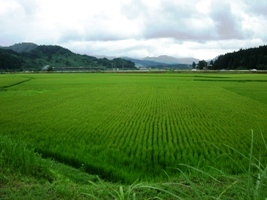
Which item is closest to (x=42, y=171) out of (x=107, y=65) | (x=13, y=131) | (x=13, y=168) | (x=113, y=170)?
(x=13, y=168)

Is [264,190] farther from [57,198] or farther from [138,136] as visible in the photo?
[138,136]

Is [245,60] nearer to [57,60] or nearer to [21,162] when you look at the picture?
[21,162]

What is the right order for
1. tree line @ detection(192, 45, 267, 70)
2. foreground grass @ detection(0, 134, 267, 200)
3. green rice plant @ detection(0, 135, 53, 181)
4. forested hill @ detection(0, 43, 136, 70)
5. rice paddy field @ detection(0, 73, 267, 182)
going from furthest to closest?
1. forested hill @ detection(0, 43, 136, 70)
2. tree line @ detection(192, 45, 267, 70)
3. rice paddy field @ detection(0, 73, 267, 182)
4. green rice plant @ detection(0, 135, 53, 181)
5. foreground grass @ detection(0, 134, 267, 200)

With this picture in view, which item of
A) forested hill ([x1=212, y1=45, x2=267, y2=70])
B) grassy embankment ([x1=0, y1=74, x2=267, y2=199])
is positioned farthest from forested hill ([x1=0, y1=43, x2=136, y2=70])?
grassy embankment ([x1=0, y1=74, x2=267, y2=199])

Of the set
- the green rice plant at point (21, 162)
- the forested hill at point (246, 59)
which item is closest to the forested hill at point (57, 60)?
the forested hill at point (246, 59)

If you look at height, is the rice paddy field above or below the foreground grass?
below

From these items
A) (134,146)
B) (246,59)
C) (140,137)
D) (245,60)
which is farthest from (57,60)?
(134,146)

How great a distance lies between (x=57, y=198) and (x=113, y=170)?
2767mm

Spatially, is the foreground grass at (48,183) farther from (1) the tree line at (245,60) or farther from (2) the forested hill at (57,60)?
(2) the forested hill at (57,60)

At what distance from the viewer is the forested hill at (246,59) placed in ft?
287

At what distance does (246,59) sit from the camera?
93.4 meters

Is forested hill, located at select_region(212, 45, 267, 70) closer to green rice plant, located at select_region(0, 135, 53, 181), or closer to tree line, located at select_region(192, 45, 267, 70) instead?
tree line, located at select_region(192, 45, 267, 70)

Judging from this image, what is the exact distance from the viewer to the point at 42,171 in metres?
5.06

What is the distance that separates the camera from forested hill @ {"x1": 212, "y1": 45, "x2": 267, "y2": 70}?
8738 centimetres
